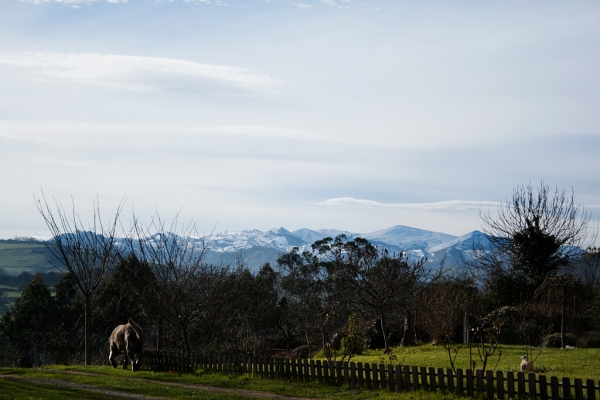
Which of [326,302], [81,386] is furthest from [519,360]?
[326,302]

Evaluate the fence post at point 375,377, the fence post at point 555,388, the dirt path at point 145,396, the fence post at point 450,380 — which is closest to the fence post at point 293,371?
the dirt path at point 145,396

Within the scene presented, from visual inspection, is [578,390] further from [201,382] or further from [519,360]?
[201,382]

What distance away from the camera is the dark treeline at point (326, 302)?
2612 centimetres

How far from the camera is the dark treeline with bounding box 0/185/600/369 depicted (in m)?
26.1

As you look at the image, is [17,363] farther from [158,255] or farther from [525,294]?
[525,294]

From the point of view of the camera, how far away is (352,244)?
240 ft

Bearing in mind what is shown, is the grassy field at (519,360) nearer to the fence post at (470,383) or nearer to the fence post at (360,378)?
the fence post at (360,378)

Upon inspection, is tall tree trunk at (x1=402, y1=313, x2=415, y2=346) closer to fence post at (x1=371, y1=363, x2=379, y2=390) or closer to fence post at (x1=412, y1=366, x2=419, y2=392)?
fence post at (x1=371, y1=363, x2=379, y2=390)

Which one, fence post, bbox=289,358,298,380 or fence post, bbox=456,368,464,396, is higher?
fence post, bbox=456,368,464,396

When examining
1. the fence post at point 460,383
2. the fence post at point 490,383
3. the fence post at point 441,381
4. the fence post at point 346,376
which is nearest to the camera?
the fence post at point 490,383

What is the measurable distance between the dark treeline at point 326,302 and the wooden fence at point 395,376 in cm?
103

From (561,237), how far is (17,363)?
33.2 metres

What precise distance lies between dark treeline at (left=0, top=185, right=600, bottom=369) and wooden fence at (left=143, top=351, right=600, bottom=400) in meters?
1.03

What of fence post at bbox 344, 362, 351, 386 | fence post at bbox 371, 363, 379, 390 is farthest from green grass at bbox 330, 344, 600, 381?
fence post at bbox 371, 363, 379, 390
